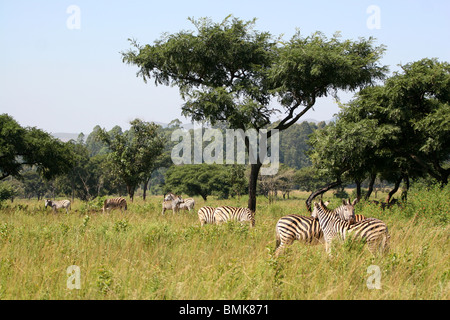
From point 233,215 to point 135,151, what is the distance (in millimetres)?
26829

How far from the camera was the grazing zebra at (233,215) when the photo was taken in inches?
507

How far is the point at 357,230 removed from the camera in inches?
338

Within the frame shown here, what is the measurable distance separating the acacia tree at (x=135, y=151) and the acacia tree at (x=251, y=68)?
1538 cm

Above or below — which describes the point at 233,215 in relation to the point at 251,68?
below

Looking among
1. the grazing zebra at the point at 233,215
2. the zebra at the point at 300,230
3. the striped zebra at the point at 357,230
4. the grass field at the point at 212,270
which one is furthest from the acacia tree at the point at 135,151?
the striped zebra at the point at 357,230

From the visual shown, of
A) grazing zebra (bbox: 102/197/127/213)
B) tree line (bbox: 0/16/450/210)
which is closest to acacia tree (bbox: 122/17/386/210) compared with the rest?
tree line (bbox: 0/16/450/210)

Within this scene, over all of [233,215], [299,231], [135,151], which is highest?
[135,151]

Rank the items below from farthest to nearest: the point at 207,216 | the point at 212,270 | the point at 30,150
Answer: the point at 30,150
the point at 207,216
the point at 212,270

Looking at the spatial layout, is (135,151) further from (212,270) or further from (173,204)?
(212,270)

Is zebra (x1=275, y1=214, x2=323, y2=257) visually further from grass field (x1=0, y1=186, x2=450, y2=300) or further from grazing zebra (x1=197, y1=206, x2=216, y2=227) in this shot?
grazing zebra (x1=197, y1=206, x2=216, y2=227)

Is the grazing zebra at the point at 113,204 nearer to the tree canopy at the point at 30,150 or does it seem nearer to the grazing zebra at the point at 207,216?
the tree canopy at the point at 30,150

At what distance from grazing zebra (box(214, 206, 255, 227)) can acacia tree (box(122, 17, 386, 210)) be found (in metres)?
7.46

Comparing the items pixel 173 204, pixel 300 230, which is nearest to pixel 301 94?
pixel 173 204

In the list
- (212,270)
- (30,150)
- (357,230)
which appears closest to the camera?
(212,270)
